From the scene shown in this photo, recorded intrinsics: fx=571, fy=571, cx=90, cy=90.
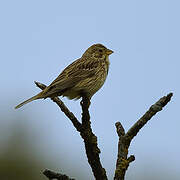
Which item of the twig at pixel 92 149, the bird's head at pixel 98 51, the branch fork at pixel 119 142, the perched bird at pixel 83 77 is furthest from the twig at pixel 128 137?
the bird's head at pixel 98 51

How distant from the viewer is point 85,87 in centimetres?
694

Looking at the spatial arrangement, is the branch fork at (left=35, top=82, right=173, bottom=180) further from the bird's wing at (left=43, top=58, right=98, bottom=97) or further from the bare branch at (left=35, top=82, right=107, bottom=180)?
the bird's wing at (left=43, top=58, right=98, bottom=97)

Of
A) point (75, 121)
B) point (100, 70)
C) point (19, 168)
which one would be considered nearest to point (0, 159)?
point (19, 168)

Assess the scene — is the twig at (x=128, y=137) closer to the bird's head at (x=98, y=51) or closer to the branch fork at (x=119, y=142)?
the branch fork at (x=119, y=142)

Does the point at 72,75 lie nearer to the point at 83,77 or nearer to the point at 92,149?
the point at 83,77

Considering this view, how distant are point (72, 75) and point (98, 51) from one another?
4.67 ft

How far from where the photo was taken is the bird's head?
8.54 metres

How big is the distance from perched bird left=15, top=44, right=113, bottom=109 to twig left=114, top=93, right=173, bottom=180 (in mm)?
2265

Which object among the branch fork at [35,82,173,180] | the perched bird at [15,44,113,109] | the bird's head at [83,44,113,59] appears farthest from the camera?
the bird's head at [83,44,113,59]

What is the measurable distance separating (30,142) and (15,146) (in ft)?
2.10

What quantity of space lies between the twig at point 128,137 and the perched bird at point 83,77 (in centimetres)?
226

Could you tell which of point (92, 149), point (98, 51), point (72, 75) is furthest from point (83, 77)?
point (92, 149)

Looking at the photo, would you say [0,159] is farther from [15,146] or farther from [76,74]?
[76,74]

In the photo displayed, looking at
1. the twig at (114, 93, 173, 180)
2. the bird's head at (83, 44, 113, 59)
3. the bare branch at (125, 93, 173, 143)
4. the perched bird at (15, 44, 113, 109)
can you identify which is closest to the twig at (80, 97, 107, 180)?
the twig at (114, 93, 173, 180)
